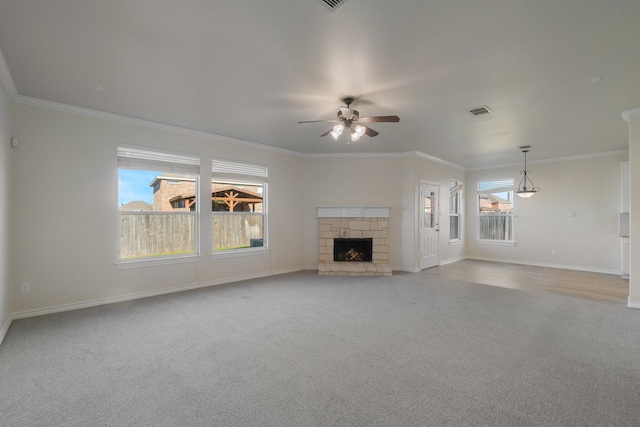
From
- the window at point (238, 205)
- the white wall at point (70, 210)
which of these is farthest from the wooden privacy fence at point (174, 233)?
the white wall at point (70, 210)

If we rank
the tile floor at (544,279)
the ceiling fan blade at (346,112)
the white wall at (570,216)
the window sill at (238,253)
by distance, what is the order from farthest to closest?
1. the white wall at (570,216)
2. the window sill at (238,253)
3. the tile floor at (544,279)
4. the ceiling fan blade at (346,112)

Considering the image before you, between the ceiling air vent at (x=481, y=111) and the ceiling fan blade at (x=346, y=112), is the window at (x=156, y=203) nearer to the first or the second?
the ceiling fan blade at (x=346, y=112)

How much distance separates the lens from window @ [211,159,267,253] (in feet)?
17.5

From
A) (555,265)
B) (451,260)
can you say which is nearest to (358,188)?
(451,260)

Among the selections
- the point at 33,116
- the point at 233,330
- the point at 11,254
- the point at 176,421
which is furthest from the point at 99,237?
the point at 176,421

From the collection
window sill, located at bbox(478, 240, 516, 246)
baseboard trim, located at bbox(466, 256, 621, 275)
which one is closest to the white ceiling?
baseboard trim, located at bbox(466, 256, 621, 275)

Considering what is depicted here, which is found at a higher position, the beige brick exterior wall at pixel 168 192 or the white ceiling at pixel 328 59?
the white ceiling at pixel 328 59

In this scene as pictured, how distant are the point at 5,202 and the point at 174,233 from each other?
6.50ft

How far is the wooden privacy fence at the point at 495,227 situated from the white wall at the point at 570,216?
0.21 meters

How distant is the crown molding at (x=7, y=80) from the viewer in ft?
8.99

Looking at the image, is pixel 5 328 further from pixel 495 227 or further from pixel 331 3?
pixel 495 227

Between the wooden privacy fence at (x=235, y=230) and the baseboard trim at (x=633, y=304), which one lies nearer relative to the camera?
the baseboard trim at (x=633, y=304)

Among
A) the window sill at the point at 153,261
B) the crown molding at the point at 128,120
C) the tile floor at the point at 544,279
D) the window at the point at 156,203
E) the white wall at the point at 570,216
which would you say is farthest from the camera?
the white wall at the point at 570,216

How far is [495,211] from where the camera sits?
26.6 ft
